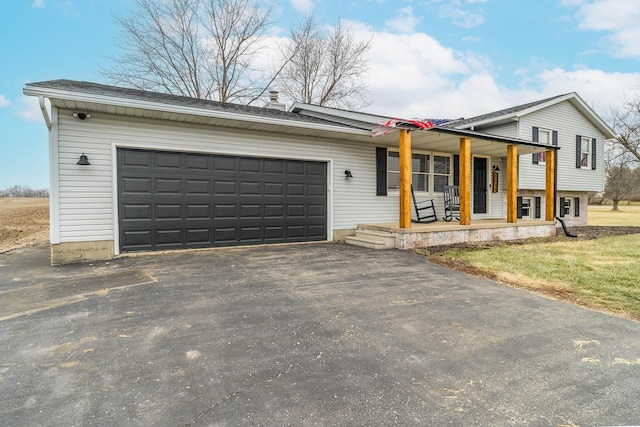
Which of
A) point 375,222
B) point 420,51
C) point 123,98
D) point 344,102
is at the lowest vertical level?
point 375,222

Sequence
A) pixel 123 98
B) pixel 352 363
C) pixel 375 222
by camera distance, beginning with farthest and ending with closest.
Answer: pixel 375 222 → pixel 123 98 → pixel 352 363

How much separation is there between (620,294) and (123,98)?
25.5ft

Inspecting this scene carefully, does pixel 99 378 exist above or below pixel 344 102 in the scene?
below

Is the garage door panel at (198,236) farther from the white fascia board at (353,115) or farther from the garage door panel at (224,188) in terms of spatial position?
the white fascia board at (353,115)

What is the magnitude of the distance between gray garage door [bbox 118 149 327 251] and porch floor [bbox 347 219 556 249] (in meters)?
1.22

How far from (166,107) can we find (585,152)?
52.0 ft

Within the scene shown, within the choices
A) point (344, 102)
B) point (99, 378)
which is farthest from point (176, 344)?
point (344, 102)

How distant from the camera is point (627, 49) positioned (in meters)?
17.7

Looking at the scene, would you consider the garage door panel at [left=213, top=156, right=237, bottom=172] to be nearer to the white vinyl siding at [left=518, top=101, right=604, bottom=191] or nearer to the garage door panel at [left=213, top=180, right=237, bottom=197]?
the garage door panel at [left=213, top=180, right=237, bottom=197]

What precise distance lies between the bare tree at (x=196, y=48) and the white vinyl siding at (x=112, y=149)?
34.5ft

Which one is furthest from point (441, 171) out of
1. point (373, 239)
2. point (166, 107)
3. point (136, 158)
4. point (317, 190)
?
point (136, 158)

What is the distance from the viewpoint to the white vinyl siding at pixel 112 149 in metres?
5.77

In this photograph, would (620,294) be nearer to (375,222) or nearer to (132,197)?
(375,222)

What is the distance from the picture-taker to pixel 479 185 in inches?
445
